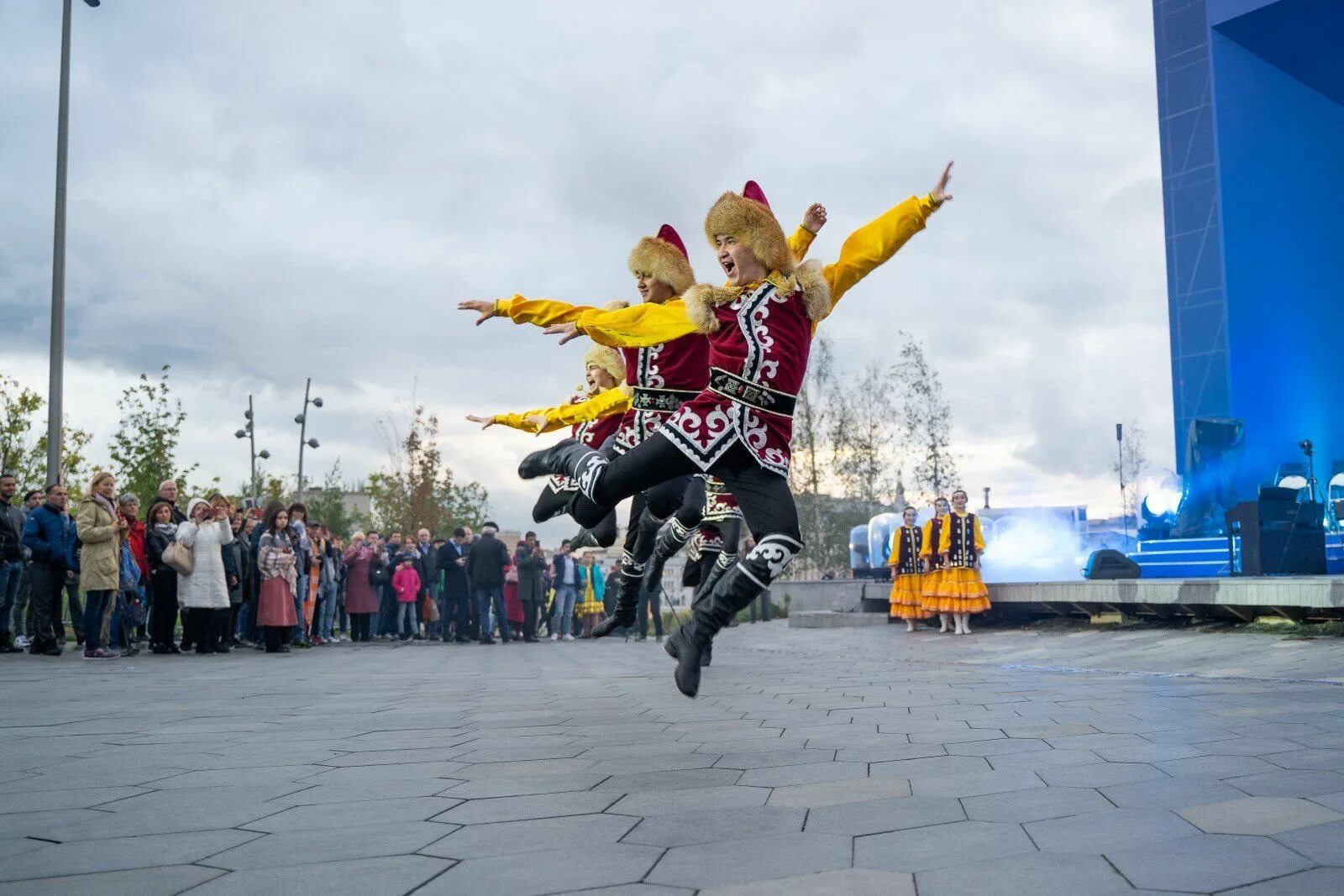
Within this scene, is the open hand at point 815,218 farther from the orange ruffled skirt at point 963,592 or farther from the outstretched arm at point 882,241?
the orange ruffled skirt at point 963,592

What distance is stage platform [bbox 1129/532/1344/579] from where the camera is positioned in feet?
60.2

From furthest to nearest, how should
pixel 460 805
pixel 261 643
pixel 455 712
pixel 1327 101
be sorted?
pixel 1327 101
pixel 261 643
pixel 455 712
pixel 460 805

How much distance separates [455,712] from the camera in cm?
569

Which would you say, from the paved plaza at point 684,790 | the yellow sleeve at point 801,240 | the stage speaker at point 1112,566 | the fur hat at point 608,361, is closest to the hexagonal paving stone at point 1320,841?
the paved plaza at point 684,790

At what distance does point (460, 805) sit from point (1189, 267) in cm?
2190

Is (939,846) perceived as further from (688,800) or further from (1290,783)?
(1290,783)

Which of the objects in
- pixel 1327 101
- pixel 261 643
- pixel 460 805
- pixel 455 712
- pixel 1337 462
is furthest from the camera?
pixel 1327 101

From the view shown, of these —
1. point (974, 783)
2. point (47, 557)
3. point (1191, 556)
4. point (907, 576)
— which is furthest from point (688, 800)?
point (1191, 556)

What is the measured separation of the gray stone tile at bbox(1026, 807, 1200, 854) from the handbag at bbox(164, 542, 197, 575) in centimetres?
1064

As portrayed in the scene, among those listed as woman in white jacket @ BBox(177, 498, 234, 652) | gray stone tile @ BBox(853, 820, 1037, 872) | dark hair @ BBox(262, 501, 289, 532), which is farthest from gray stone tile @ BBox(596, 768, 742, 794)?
dark hair @ BBox(262, 501, 289, 532)

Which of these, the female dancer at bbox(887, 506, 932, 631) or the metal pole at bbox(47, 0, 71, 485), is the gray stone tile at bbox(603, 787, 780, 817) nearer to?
the metal pole at bbox(47, 0, 71, 485)

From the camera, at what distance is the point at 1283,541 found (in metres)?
15.7

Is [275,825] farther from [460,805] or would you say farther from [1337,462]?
[1337,462]

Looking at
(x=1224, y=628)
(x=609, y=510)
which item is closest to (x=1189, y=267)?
(x=1224, y=628)
